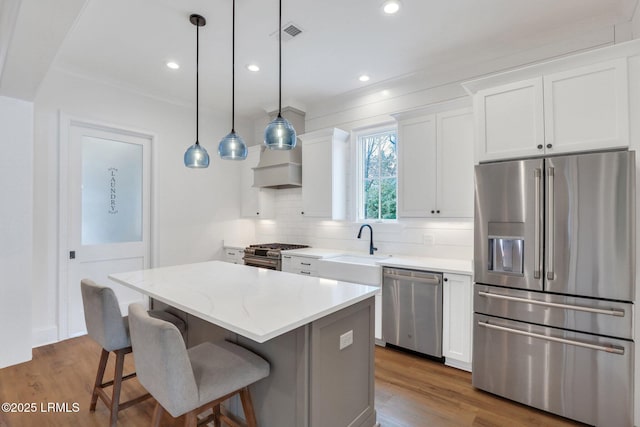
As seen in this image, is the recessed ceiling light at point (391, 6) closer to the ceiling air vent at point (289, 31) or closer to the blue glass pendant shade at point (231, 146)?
the ceiling air vent at point (289, 31)

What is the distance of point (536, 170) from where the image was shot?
2148 mm

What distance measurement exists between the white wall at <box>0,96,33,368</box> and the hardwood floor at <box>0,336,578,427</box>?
0.89ft

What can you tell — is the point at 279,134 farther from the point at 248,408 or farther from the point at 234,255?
the point at 234,255

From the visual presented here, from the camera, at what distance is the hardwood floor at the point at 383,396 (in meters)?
2.06

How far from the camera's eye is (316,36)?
270 cm

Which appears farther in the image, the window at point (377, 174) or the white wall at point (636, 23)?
the window at point (377, 174)

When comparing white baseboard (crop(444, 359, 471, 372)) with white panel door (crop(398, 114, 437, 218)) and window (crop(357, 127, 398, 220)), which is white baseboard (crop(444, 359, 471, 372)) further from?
window (crop(357, 127, 398, 220))

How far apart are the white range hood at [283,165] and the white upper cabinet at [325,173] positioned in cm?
15

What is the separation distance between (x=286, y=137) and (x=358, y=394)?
165cm

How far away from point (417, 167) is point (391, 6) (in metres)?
1.44

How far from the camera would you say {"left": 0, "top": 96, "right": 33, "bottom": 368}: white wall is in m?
2.78

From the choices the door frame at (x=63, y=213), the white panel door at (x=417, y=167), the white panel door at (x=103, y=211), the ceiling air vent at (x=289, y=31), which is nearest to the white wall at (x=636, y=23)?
the white panel door at (x=417, y=167)

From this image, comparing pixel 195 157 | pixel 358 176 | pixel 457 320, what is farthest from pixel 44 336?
pixel 457 320

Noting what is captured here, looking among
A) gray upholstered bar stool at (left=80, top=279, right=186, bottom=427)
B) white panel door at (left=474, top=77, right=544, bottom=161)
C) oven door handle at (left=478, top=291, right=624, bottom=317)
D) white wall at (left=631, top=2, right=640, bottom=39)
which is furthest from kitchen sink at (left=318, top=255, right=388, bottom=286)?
white wall at (left=631, top=2, right=640, bottom=39)
